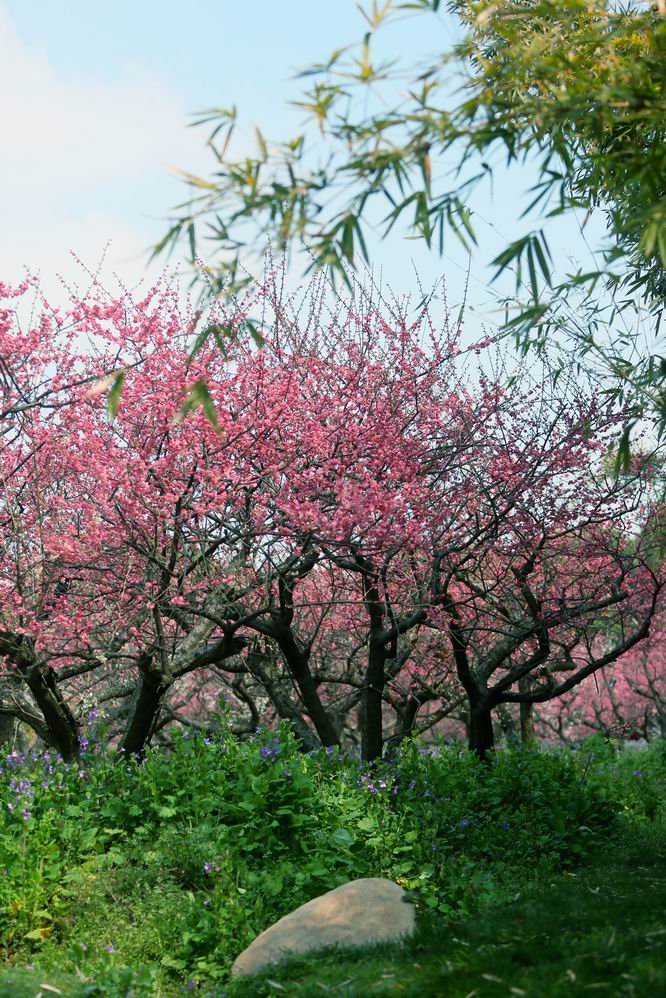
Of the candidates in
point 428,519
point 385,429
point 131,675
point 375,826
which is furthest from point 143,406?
point 131,675

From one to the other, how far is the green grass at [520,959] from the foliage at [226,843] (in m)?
0.98

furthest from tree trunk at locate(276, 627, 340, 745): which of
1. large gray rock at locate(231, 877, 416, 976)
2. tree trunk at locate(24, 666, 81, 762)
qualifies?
large gray rock at locate(231, 877, 416, 976)

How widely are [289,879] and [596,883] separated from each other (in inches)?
107

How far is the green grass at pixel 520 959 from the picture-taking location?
17.4 ft

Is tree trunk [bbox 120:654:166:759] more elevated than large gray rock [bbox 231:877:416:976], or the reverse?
tree trunk [bbox 120:654:166:759]

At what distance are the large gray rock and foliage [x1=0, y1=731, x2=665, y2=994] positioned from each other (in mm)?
441

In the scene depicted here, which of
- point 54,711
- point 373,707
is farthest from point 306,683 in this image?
point 54,711

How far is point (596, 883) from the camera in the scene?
345 inches

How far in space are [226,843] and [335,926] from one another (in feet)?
5.72

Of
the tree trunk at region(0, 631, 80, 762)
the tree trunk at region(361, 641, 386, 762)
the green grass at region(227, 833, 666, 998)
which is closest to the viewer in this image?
the green grass at region(227, 833, 666, 998)

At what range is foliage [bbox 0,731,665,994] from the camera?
303 inches

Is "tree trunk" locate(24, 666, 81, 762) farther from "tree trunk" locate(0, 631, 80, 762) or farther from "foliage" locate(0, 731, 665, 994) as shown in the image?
"foliage" locate(0, 731, 665, 994)

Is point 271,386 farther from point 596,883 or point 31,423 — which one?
point 596,883

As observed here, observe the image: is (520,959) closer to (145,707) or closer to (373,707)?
(145,707)
